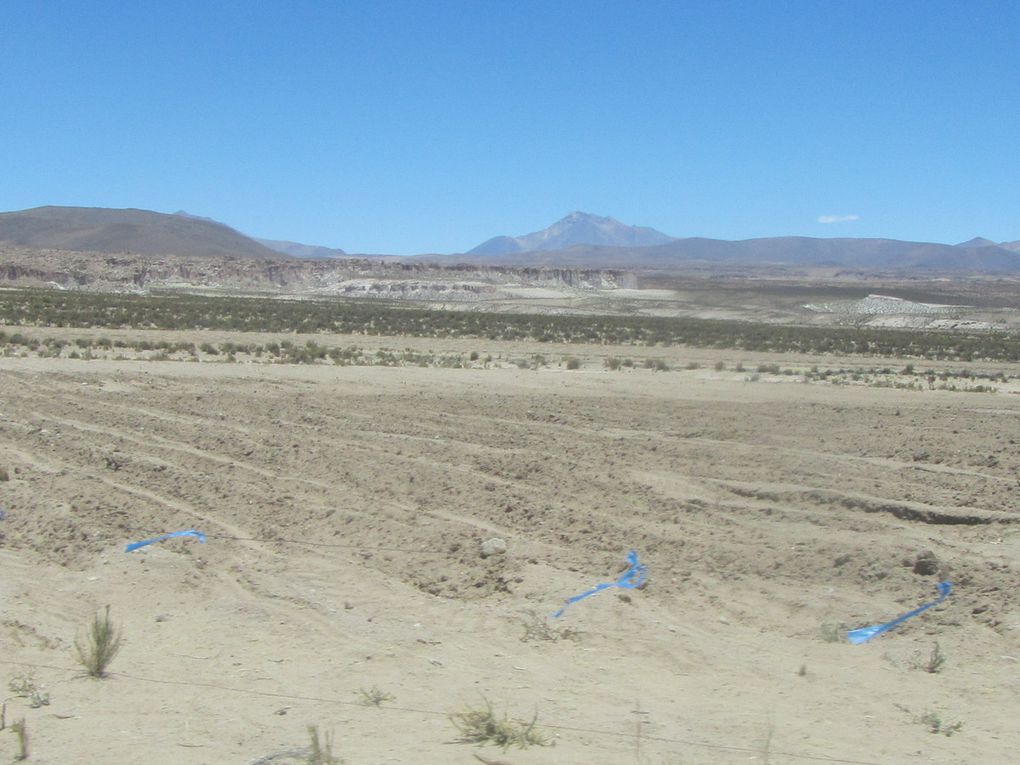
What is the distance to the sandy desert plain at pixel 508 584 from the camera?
6.38m

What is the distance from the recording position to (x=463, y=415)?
17.4m

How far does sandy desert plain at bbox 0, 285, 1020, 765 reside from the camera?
638 centimetres

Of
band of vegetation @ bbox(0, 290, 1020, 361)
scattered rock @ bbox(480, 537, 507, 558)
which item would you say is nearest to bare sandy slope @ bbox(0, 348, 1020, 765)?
scattered rock @ bbox(480, 537, 507, 558)

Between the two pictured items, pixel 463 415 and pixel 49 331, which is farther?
pixel 49 331

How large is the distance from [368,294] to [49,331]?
81898mm

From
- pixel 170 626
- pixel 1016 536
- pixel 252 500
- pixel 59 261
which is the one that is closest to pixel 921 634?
pixel 1016 536

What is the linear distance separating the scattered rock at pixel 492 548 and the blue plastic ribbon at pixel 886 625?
2905 mm

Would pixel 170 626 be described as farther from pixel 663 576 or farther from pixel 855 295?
pixel 855 295

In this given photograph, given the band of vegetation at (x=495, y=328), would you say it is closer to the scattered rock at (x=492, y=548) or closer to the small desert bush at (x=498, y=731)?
the scattered rock at (x=492, y=548)

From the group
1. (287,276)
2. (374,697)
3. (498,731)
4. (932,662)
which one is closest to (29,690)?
(374,697)

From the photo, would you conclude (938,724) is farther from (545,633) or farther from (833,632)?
(545,633)

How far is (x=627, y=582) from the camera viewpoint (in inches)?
358

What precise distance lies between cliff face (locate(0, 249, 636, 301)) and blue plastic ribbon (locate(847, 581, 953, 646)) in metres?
104

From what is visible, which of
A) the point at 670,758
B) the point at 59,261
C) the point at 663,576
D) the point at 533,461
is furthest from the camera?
the point at 59,261
